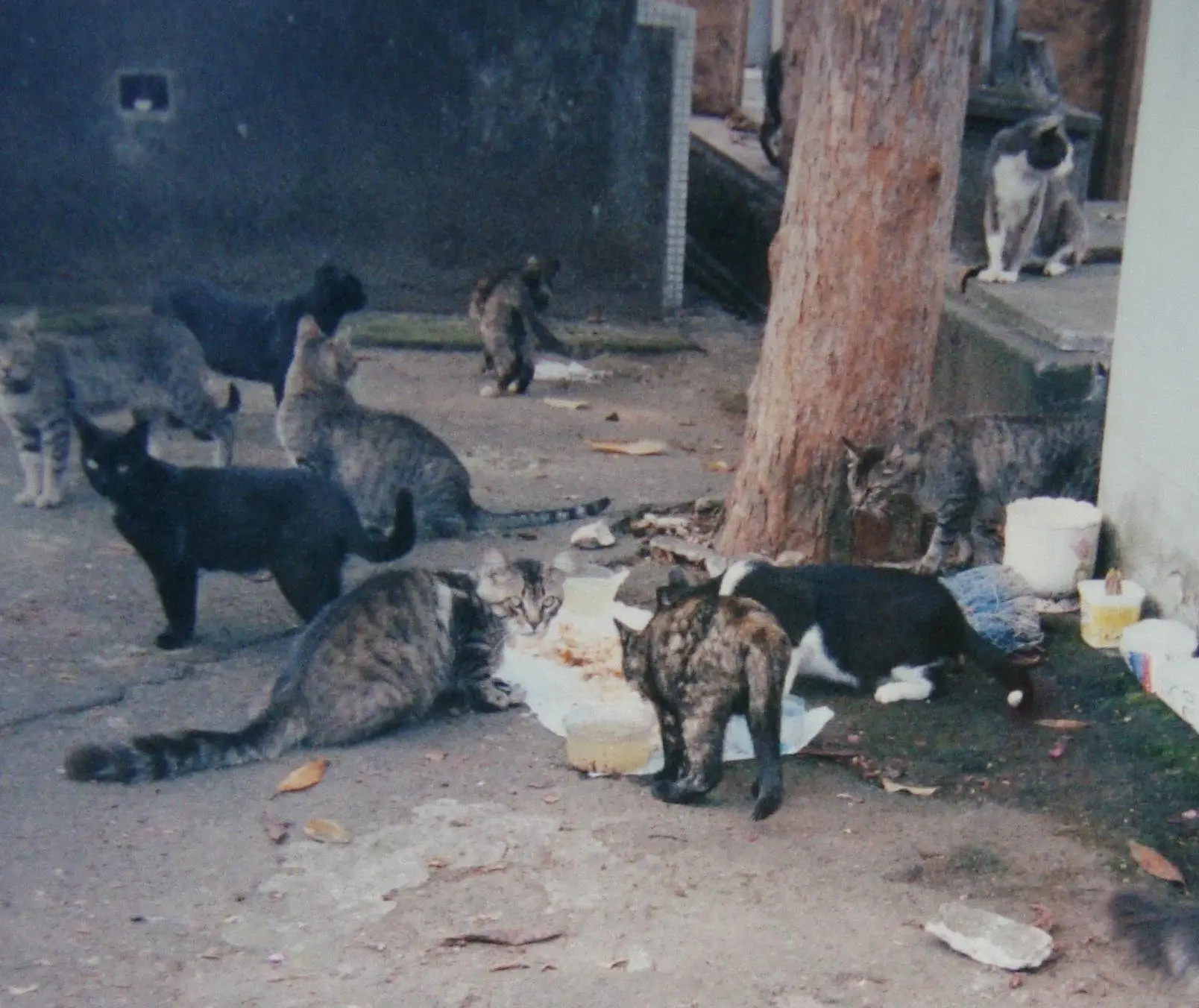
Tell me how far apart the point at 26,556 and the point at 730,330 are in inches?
264

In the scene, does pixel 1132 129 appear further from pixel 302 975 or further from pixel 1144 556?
pixel 302 975

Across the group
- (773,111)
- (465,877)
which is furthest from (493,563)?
(773,111)

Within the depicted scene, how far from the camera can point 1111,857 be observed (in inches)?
189

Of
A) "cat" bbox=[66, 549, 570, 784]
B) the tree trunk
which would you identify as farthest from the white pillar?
"cat" bbox=[66, 549, 570, 784]

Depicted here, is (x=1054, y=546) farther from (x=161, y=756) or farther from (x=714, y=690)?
(x=161, y=756)

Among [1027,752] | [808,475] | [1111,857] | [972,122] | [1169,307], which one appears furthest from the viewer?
[972,122]

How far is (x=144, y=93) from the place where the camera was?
1183 cm

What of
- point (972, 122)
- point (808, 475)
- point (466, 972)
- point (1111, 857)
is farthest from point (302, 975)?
point (972, 122)

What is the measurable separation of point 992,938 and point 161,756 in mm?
2594

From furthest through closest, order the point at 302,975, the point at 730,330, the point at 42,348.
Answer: the point at 730,330, the point at 42,348, the point at 302,975

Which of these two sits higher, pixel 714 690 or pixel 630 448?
pixel 714 690

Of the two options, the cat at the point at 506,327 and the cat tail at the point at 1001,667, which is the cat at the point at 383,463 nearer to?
the cat tail at the point at 1001,667

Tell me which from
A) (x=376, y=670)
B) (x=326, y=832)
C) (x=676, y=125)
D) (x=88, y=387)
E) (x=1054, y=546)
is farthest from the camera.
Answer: (x=676, y=125)

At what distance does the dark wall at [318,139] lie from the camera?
11.7 metres
